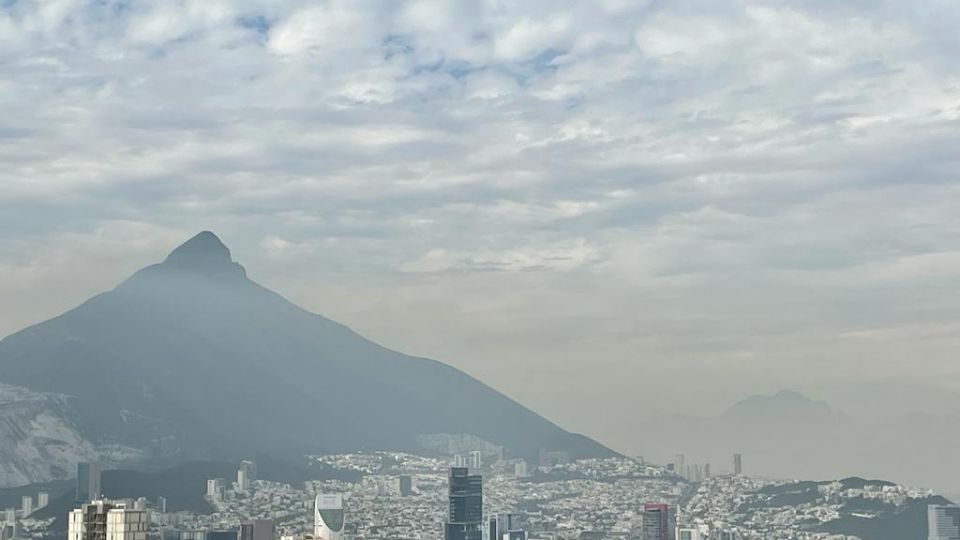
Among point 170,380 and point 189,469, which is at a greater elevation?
point 170,380

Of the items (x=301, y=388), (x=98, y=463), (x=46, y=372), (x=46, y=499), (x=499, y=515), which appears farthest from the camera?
(x=301, y=388)

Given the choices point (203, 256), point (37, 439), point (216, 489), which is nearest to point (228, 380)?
point (203, 256)

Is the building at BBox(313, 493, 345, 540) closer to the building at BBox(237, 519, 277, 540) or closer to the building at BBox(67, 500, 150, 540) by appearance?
the building at BBox(237, 519, 277, 540)

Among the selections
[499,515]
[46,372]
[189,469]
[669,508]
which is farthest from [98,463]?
[669,508]

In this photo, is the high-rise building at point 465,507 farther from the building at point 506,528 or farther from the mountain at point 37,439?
the mountain at point 37,439

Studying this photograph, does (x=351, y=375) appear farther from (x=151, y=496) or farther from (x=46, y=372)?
(x=151, y=496)

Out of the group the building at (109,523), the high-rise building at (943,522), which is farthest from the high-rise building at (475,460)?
the building at (109,523)
